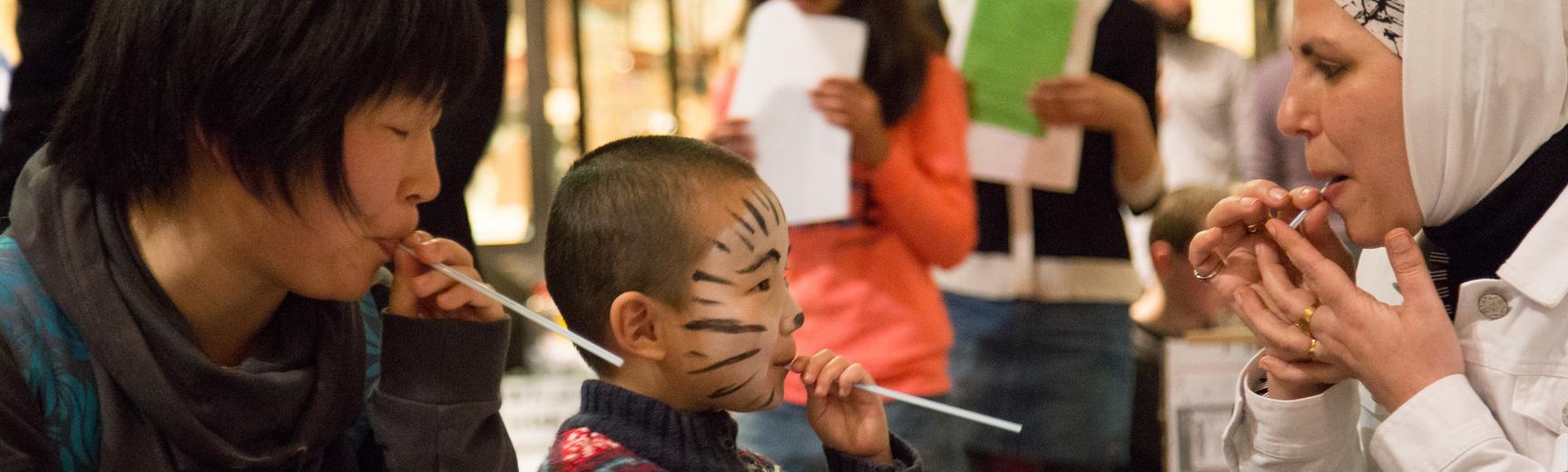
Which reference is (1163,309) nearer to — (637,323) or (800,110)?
(800,110)

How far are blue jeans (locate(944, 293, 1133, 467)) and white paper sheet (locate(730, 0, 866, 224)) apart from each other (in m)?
0.53

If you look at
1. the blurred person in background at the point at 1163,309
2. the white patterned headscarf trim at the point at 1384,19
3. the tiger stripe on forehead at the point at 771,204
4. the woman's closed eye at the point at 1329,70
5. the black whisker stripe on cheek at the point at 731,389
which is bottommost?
the blurred person in background at the point at 1163,309

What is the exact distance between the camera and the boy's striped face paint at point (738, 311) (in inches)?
55.5

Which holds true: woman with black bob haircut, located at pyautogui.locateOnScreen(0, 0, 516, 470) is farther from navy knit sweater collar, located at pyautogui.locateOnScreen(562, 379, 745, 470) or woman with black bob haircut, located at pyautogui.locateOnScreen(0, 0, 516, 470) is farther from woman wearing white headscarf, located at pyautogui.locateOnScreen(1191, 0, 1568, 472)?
woman wearing white headscarf, located at pyautogui.locateOnScreen(1191, 0, 1568, 472)

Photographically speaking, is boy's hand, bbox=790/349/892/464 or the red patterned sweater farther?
boy's hand, bbox=790/349/892/464

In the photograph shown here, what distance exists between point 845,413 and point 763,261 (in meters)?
0.24

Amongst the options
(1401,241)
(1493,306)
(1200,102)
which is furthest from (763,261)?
(1200,102)

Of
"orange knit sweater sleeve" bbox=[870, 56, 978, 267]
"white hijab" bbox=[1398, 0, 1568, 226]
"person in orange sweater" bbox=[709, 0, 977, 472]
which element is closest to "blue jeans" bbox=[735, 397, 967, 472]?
"person in orange sweater" bbox=[709, 0, 977, 472]

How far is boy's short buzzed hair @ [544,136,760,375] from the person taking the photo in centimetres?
142

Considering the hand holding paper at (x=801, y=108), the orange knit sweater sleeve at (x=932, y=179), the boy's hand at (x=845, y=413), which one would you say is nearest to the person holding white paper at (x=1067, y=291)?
the orange knit sweater sleeve at (x=932, y=179)

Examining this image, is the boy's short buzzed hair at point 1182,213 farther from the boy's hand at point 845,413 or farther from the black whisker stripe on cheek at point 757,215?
the black whisker stripe on cheek at point 757,215

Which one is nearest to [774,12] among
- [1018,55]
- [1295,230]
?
[1018,55]

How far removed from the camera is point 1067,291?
8.52 feet

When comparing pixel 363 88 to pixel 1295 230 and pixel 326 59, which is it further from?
pixel 1295 230
